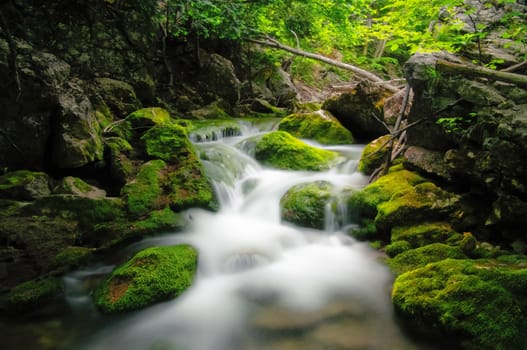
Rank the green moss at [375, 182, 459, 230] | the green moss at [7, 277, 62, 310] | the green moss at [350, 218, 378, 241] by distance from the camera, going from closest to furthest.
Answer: the green moss at [7, 277, 62, 310], the green moss at [375, 182, 459, 230], the green moss at [350, 218, 378, 241]

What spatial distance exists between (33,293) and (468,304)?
4.73 metres

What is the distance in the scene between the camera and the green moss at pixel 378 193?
5328mm

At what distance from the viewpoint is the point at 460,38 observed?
13.9 ft

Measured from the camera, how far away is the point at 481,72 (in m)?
4.26

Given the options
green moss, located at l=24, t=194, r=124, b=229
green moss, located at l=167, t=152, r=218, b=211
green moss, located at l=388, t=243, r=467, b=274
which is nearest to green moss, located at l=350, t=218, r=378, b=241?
green moss, located at l=388, t=243, r=467, b=274

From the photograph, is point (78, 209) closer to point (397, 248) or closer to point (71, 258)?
point (71, 258)

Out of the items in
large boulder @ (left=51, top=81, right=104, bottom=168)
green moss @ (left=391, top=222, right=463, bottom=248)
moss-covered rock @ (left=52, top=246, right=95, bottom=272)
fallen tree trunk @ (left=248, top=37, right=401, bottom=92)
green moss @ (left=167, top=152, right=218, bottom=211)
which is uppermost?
fallen tree trunk @ (left=248, top=37, right=401, bottom=92)

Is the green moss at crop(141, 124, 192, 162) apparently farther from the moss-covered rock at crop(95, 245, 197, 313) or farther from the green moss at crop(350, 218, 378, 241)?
the green moss at crop(350, 218, 378, 241)

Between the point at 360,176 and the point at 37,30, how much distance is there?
7.15 m

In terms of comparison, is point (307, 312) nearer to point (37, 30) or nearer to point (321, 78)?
point (37, 30)

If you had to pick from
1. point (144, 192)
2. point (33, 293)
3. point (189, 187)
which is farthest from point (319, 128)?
point (33, 293)

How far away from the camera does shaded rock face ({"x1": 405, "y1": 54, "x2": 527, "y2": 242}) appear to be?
3943 mm

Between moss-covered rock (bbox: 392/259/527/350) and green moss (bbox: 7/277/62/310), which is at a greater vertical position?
green moss (bbox: 7/277/62/310)

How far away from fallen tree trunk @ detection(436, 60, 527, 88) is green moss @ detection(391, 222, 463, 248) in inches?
84.9
